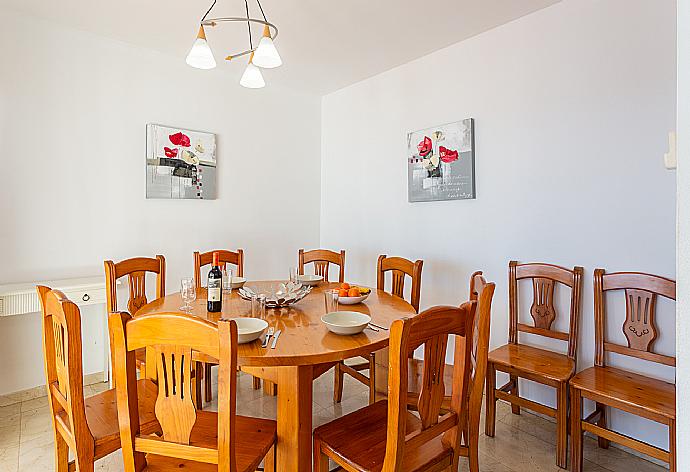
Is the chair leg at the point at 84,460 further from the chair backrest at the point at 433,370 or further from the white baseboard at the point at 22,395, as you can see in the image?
the white baseboard at the point at 22,395

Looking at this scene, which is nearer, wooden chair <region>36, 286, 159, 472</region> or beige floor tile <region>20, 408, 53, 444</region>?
wooden chair <region>36, 286, 159, 472</region>

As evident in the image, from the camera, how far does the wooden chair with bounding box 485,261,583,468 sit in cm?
218

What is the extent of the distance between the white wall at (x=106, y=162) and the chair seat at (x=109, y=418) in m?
1.57

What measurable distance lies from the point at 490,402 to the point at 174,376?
1915mm

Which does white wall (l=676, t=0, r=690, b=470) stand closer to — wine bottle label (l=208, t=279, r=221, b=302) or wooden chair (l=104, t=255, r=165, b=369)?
wine bottle label (l=208, t=279, r=221, b=302)

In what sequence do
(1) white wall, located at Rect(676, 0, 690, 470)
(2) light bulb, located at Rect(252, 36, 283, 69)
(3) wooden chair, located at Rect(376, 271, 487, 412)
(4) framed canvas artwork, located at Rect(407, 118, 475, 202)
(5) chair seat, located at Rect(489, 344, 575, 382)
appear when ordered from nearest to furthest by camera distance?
(1) white wall, located at Rect(676, 0, 690, 470) → (3) wooden chair, located at Rect(376, 271, 487, 412) → (2) light bulb, located at Rect(252, 36, 283, 69) → (5) chair seat, located at Rect(489, 344, 575, 382) → (4) framed canvas artwork, located at Rect(407, 118, 475, 202)

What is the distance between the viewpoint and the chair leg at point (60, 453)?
165 cm

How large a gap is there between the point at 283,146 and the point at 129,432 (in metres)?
3.28

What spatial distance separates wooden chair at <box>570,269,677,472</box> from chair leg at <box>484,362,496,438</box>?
0.43 m

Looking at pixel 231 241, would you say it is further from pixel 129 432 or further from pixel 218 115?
pixel 129 432

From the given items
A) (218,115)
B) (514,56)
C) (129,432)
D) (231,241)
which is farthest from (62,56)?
(514,56)

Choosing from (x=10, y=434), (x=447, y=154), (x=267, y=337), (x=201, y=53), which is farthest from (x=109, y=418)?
(x=447, y=154)

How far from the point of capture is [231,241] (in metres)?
3.83

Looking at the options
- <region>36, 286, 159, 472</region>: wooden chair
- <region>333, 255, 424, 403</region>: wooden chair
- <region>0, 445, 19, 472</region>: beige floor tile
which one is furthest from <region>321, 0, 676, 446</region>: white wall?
<region>0, 445, 19, 472</region>: beige floor tile
